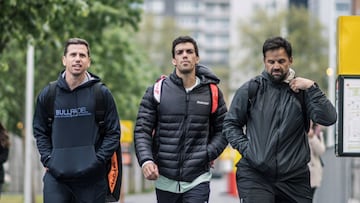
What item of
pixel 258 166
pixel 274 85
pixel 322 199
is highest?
pixel 274 85

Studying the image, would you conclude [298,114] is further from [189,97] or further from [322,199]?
[322,199]

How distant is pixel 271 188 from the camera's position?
28.6ft

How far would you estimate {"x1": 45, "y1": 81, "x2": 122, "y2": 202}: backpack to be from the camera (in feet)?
30.6

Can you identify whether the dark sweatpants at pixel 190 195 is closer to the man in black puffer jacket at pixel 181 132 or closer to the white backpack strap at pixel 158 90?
the man in black puffer jacket at pixel 181 132

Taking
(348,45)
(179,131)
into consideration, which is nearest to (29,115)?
(348,45)

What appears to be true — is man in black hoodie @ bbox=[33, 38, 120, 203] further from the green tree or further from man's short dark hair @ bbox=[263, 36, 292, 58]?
the green tree

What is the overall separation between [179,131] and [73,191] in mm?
1059

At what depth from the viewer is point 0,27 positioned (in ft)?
63.5

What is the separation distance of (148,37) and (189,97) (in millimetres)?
87257

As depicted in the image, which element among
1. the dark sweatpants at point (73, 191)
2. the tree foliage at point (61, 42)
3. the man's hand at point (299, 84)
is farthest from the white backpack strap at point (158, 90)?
the tree foliage at point (61, 42)

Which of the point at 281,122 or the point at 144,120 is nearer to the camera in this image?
the point at 281,122

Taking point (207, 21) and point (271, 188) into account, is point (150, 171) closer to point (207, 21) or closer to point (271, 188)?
point (271, 188)

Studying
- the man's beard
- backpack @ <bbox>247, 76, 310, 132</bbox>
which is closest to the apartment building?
backpack @ <bbox>247, 76, 310, 132</bbox>

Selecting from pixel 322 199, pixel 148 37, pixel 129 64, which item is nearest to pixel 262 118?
pixel 322 199
